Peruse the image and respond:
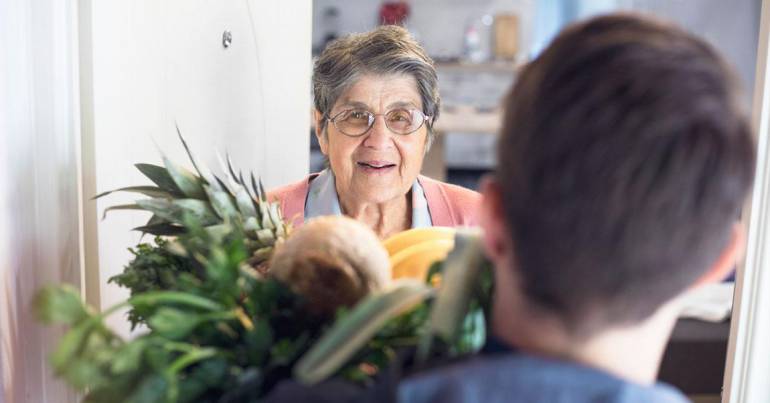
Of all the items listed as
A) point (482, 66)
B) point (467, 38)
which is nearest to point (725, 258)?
point (482, 66)

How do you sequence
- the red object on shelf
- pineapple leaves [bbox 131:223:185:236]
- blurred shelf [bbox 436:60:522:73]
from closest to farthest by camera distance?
pineapple leaves [bbox 131:223:185:236], blurred shelf [bbox 436:60:522:73], the red object on shelf

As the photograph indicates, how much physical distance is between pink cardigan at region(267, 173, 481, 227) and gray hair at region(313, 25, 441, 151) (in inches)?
6.3

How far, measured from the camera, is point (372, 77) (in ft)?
5.35

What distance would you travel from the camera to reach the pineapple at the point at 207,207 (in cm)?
99

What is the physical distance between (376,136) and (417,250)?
72 cm

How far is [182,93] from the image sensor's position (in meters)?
1.41

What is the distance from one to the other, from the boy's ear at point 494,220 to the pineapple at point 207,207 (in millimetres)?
397

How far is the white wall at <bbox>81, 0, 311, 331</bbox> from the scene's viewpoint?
3.88 ft

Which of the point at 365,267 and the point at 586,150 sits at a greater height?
the point at 586,150

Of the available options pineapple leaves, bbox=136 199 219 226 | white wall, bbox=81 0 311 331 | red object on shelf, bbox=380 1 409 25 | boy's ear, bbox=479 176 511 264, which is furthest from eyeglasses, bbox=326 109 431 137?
red object on shelf, bbox=380 1 409 25

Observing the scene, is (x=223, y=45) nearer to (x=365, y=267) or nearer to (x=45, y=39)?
(x=45, y=39)

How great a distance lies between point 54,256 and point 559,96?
2.62 feet

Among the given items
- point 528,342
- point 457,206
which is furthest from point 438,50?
point 528,342

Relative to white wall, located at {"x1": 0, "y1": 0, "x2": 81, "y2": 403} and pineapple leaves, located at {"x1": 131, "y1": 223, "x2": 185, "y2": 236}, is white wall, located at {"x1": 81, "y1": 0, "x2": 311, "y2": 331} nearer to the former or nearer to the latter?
white wall, located at {"x1": 0, "y1": 0, "x2": 81, "y2": 403}
